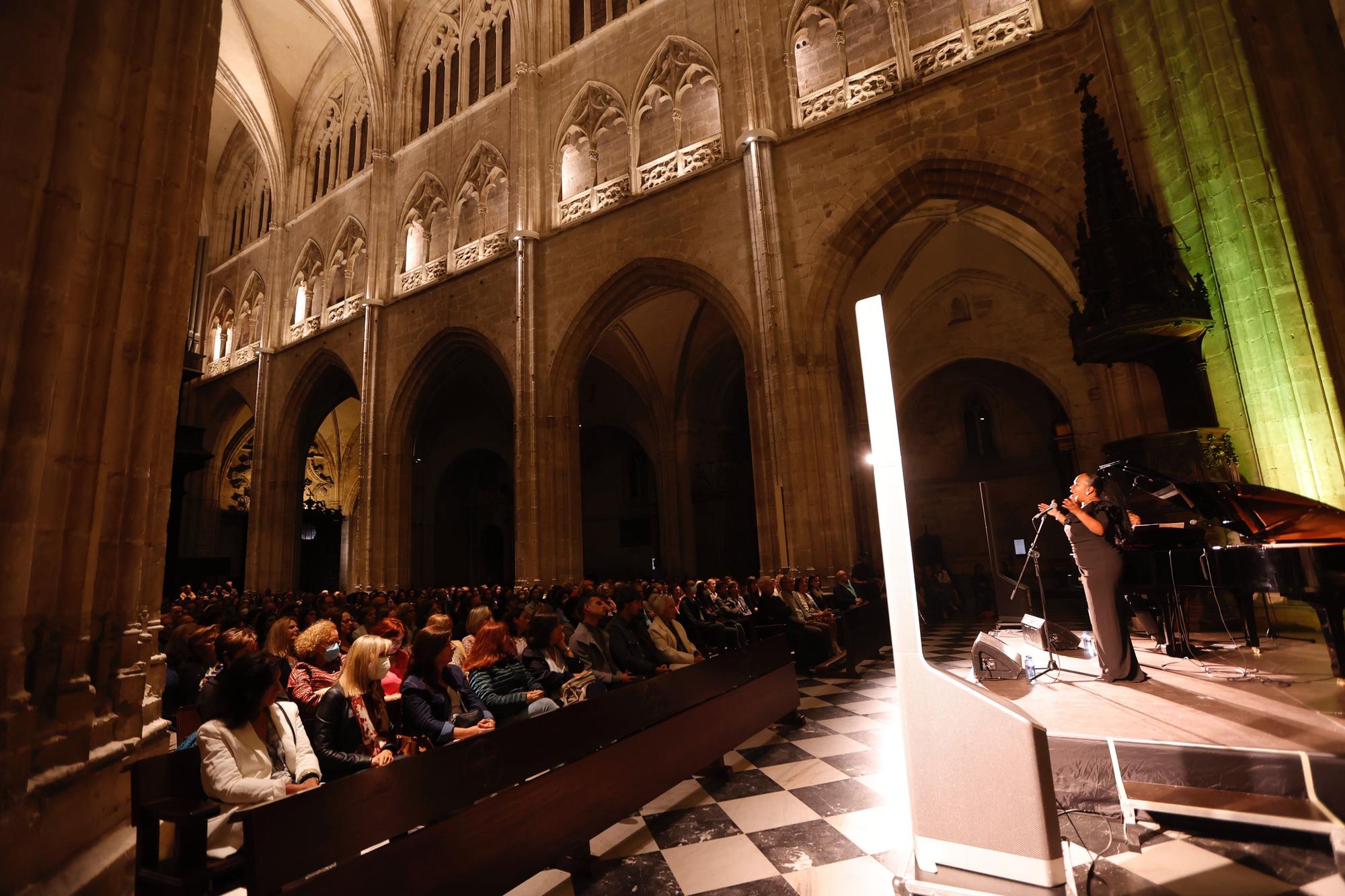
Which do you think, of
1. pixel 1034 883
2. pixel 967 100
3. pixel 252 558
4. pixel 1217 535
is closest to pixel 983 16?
pixel 967 100

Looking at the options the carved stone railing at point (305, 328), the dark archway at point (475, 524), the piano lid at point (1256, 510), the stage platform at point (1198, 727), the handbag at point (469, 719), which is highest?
the carved stone railing at point (305, 328)

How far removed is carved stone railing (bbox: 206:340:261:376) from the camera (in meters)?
19.0

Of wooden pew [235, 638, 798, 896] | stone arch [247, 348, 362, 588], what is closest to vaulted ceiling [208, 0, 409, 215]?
stone arch [247, 348, 362, 588]

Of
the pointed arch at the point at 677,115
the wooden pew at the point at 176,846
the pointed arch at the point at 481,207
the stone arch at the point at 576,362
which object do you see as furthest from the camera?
the pointed arch at the point at 481,207

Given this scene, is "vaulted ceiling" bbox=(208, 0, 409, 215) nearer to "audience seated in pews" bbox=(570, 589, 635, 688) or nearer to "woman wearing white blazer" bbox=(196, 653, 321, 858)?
"audience seated in pews" bbox=(570, 589, 635, 688)

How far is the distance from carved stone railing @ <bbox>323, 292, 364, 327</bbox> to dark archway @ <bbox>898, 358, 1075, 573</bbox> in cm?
1377

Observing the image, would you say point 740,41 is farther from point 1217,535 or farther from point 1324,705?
point 1324,705

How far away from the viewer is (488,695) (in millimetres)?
3652

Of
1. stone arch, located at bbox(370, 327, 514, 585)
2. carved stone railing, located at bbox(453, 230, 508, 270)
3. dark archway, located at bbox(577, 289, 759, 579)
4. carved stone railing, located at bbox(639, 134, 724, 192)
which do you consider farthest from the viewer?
dark archway, located at bbox(577, 289, 759, 579)

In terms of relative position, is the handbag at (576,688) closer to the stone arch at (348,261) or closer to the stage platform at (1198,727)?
the stage platform at (1198,727)

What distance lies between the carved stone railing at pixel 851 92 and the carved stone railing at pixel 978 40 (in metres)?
0.35

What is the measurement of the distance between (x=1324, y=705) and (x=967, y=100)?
8600 mm

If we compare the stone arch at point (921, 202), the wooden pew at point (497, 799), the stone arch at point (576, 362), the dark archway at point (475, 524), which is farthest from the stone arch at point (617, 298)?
the dark archway at point (475, 524)

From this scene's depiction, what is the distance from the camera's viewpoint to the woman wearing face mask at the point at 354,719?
8.75ft
